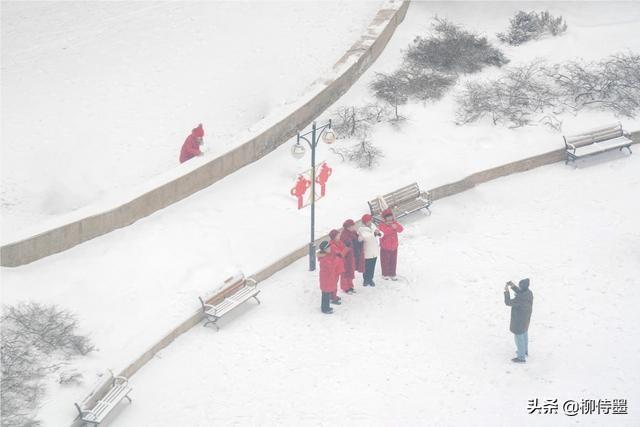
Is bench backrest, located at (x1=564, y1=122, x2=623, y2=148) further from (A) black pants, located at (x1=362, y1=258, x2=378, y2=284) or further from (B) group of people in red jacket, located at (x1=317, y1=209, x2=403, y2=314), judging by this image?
(A) black pants, located at (x1=362, y1=258, x2=378, y2=284)

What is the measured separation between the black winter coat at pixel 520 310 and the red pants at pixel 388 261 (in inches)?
94.9

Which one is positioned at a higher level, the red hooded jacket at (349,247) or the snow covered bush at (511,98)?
the snow covered bush at (511,98)

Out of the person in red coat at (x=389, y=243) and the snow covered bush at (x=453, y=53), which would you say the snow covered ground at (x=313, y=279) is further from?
the snow covered bush at (x=453, y=53)

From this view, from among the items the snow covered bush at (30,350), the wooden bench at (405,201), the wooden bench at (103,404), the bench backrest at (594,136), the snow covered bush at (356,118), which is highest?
the snow covered bush at (356,118)

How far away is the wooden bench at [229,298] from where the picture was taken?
13078 mm

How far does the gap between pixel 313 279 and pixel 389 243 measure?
1387 mm

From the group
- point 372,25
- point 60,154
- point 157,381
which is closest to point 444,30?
point 372,25

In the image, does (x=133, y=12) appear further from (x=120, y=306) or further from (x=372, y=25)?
(x=120, y=306)

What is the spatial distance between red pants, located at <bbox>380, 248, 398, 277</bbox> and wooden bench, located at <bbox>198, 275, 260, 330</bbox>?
2.04m

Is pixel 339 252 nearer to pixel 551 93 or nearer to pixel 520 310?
pixel 520 310

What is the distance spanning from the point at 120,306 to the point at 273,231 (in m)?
3.10

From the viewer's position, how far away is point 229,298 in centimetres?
1334

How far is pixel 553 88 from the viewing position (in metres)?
19.2

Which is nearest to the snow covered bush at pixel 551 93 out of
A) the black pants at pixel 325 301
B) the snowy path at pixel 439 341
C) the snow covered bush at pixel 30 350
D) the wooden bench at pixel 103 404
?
the snowy path at pixel 439 341
